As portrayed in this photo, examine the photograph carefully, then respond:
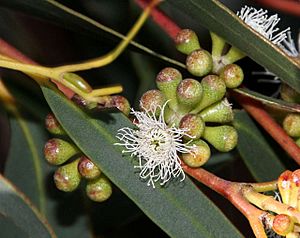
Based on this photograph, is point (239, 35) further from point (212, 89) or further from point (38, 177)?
point (38, 177)

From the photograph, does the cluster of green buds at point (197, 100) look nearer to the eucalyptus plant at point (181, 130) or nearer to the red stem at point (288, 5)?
the eucalyptus plant at point (181, 130)

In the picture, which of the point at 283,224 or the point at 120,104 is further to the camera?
the point at 120,104

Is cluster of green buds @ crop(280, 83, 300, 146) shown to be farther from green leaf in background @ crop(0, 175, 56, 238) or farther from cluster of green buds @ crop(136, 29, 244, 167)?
green leaf in background @ crop(0, 175, 56, 238)

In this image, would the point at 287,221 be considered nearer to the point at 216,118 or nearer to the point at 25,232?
the point at 216,118

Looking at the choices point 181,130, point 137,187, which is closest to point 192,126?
point 181,130

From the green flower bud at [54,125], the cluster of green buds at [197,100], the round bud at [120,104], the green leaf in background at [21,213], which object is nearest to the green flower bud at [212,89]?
the cluster of green buds at [197,100]

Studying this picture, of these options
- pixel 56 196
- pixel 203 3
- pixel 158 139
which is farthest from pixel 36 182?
pixel 203 3

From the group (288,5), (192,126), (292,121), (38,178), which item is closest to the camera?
(192,126)
